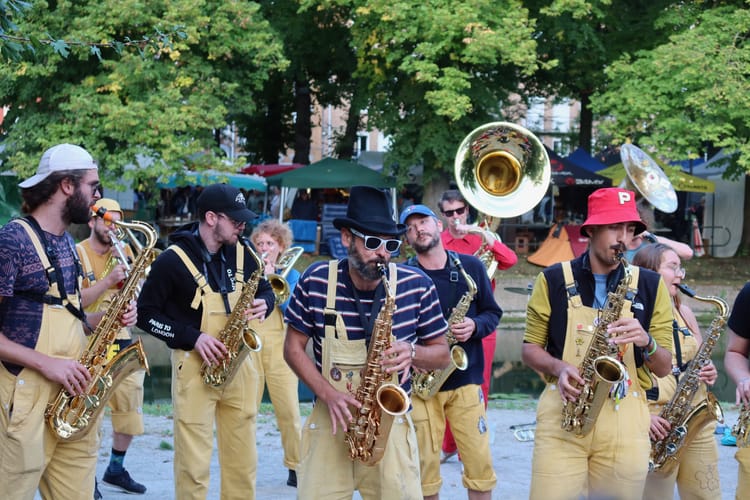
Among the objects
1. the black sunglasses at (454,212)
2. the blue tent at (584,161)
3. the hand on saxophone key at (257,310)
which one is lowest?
the hand on saxophone key at (257,310)

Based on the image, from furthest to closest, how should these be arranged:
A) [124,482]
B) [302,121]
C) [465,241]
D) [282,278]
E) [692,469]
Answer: [302,121]
[465,241]
[282,278]
[124,482]
[692,469]

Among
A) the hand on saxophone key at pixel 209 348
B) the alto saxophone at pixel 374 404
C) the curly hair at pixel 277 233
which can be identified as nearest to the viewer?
the alto saxophone at pixel 374 404

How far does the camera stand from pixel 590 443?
520 centimetres

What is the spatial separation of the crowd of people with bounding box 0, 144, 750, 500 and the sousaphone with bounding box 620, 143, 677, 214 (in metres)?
3.41

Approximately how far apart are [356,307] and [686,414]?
2656 millimetres

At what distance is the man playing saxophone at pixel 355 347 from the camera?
15.5 feet

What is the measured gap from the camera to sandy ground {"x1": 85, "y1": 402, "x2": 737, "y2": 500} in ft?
24.8

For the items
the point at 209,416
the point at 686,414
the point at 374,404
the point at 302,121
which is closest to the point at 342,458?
the point at 374,404

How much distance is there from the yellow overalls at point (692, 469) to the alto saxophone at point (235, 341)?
2711mm

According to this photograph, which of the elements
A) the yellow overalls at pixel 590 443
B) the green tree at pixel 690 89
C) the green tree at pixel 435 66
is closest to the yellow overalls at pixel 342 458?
the yellow overalls at pixel 590 443

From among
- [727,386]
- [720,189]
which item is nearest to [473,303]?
[727,386]

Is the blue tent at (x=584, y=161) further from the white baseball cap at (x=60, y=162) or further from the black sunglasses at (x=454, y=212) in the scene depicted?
the white baseball cap at (x=60, y=162)

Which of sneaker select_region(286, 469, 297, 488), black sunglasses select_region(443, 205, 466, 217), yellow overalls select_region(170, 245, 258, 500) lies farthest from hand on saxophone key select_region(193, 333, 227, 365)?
black sunglasses select_region(443, 205, 466, 217)

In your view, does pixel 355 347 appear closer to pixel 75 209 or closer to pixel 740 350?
pixel 75 209
